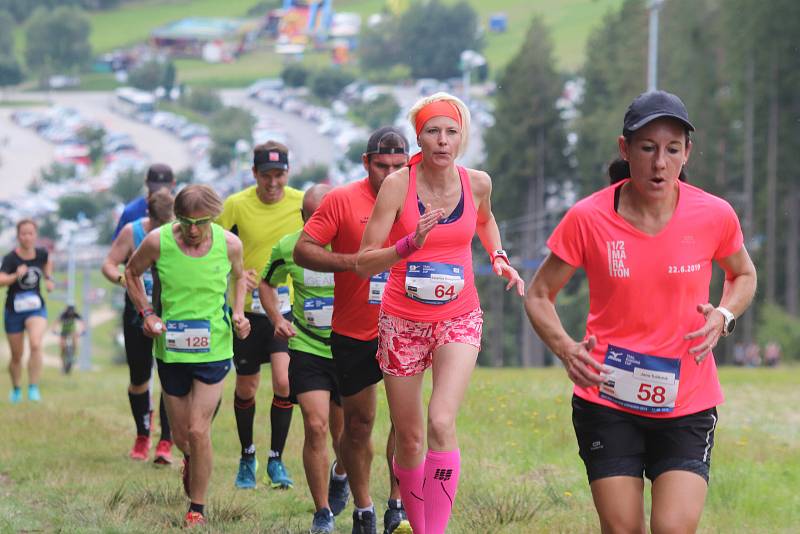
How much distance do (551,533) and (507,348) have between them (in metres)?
79.4

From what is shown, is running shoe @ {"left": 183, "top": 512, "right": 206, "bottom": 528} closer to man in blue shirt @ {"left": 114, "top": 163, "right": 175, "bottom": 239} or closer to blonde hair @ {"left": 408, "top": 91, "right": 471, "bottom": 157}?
blonde hair @ {"left": 408, "top": 91, "right": 471, "bottom": 157}

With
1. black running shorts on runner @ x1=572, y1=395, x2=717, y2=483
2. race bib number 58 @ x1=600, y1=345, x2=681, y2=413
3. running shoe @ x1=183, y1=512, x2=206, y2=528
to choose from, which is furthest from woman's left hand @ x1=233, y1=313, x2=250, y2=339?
race bib number 58 @ x1=600, y1=345, x2=681, y2=413

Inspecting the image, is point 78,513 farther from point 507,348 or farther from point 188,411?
point 507,348

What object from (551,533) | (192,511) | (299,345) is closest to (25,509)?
(192,511)

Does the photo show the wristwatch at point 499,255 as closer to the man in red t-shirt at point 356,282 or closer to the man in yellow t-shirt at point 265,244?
the man in red t-shirt at point 356,282

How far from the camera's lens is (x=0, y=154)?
161 meters

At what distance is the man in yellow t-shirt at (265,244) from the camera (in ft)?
32.4

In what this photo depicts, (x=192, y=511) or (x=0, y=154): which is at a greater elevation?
(x=192, y=511)

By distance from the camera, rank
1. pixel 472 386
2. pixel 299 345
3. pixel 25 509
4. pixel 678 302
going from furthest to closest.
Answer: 1. pixel 472 386
2. pixel 25 509
3. pixel 299 345
4. pixel 678 302

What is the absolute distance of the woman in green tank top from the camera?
849 centimetres

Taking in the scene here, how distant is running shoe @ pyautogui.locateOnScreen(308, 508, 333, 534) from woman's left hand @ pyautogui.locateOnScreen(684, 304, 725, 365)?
137 inches

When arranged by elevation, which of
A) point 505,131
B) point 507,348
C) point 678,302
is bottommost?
point 507,348

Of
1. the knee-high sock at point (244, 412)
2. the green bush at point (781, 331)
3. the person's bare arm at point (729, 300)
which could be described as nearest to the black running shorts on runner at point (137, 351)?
the knee-high sock at point (244, 412)

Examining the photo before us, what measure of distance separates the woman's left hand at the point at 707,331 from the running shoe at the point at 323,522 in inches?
137
